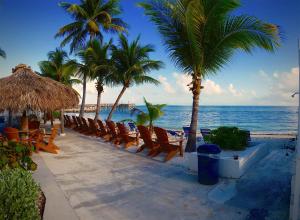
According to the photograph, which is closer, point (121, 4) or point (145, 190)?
point (145, 190)

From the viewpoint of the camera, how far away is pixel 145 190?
5.27 m

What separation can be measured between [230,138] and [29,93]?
775 centimetres

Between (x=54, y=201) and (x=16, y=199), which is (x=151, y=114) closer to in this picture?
(x=54, y=201)

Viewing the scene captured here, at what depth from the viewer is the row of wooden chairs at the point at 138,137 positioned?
26.8ft

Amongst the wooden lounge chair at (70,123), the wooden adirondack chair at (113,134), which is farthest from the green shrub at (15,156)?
the wooden lounge chair at (70,123)

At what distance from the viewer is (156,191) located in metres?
5.21

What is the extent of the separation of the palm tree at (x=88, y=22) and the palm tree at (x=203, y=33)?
38.0 ft

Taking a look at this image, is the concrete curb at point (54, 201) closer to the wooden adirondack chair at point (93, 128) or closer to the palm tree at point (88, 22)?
the wooden adirondack chair at point (93, 128)

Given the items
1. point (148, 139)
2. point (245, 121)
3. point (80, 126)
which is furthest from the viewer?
point (245, 121)

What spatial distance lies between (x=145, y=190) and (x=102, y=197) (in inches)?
35.2

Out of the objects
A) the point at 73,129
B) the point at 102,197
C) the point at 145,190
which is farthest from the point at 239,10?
the point at 73,129

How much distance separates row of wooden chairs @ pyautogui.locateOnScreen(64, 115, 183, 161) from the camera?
322 inches

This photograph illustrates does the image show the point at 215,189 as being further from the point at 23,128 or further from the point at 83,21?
the point at 83,21

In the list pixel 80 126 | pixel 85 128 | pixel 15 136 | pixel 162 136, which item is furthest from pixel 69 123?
pixel 162 136
